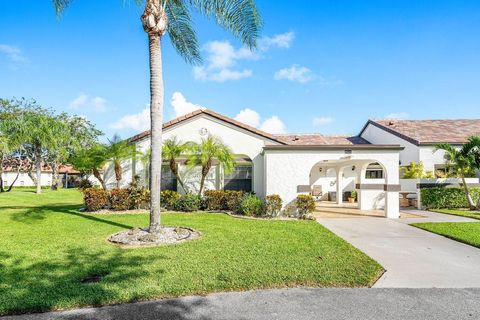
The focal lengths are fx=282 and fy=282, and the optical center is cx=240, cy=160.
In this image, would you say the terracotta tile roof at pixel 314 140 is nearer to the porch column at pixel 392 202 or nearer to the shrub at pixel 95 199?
the porch column at pixel 392 202

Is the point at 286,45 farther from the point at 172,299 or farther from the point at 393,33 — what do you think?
the point at 172,299

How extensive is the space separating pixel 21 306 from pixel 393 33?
1665cm

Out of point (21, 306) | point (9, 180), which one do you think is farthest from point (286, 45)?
point (9, 180)

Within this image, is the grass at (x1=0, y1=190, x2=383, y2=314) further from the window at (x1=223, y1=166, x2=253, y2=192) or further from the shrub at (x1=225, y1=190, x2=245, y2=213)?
the window at (x1=223, y1=166, x2=253, y2=192)

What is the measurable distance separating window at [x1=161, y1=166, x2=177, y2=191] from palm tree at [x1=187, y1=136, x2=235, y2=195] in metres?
2.17

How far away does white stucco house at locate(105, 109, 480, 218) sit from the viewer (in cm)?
1449

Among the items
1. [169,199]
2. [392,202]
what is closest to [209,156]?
[169,199]

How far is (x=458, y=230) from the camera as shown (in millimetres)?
10703

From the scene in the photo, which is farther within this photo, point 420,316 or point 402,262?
point 402,262

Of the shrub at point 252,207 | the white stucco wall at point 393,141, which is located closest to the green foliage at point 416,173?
the white stucco wall at point 393,141

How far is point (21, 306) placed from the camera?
4.37 m

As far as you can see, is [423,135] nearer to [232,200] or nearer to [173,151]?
[232,200]

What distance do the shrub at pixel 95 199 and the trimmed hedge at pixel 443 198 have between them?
750 inches

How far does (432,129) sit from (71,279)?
27.5 metres
